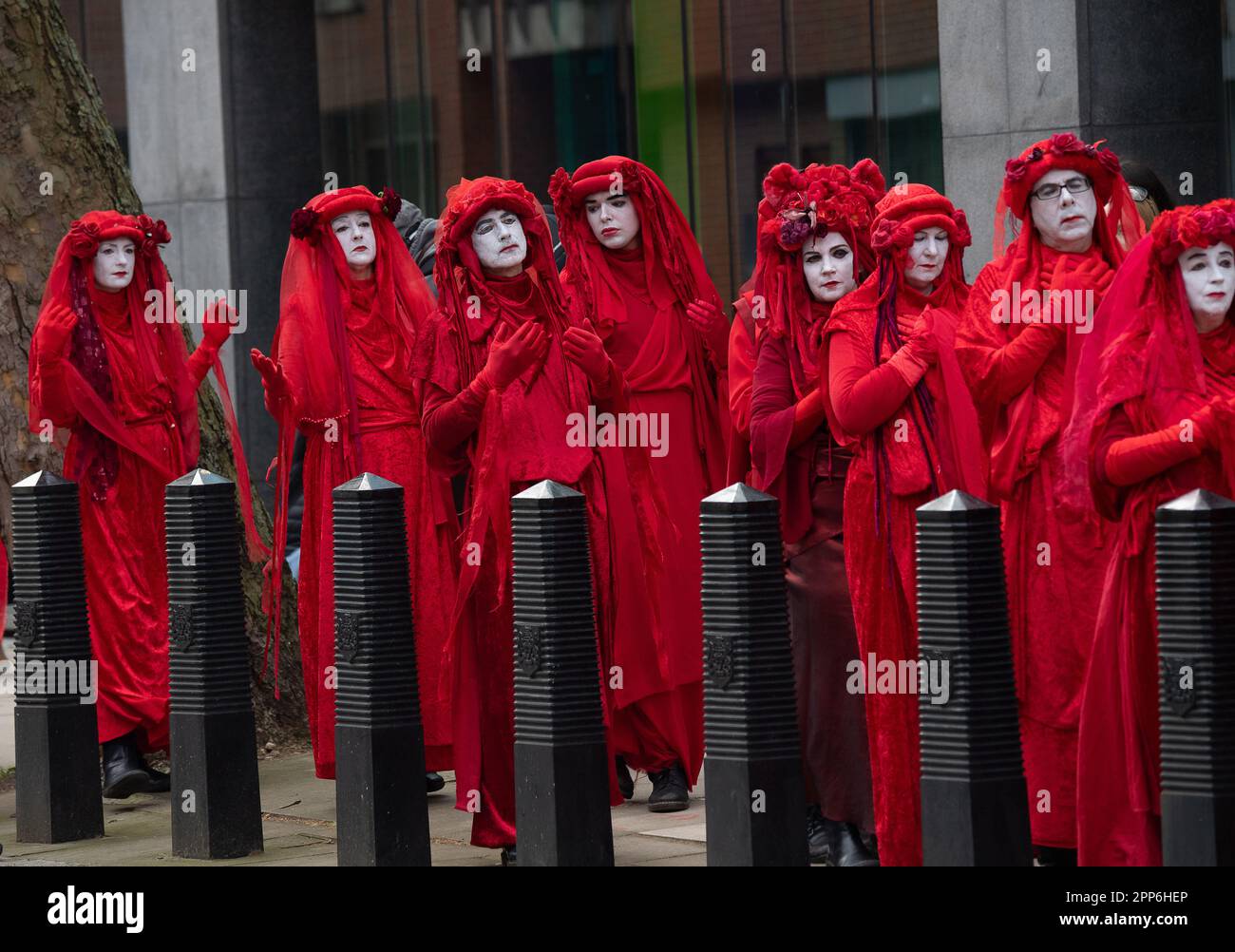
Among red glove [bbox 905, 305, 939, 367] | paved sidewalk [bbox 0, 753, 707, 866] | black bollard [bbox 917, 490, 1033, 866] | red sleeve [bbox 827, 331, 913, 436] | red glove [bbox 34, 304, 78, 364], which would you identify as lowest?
paved sidewalk [bbox 0, 753, 707, 866]

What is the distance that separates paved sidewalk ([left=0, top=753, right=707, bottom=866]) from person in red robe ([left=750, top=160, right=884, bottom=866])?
478mm

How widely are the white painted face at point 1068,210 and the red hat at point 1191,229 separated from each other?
717 millimetres

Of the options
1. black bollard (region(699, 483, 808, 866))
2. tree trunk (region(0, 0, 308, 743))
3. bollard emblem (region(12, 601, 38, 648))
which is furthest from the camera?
tree trunk (region(0, 0, 308, 743))

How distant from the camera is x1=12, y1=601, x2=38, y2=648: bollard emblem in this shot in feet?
25.1

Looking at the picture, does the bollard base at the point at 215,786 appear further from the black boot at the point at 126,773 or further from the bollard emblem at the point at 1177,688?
the bollard emblem at the point at 1177,688

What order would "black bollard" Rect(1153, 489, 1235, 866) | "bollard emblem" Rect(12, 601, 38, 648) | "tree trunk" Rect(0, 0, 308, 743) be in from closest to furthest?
1. "black bollard" Rect(1153, 489, 1235, 866)
2. "bollard emblem" Rect(12, 601, 38, 648)
3. "tree trunk" Rect(0, 0, 308, 743)

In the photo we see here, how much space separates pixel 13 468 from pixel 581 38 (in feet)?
21.0

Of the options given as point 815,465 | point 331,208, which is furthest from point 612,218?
point 815,465

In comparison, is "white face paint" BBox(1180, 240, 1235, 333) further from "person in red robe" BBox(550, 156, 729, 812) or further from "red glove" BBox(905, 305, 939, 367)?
"person in red robe" BBox(550, 156, 729, 812)

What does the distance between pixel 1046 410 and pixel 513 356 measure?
5.00ft

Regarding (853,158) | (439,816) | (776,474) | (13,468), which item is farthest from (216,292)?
Result: (776,474)

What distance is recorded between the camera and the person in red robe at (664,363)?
25.6 feet

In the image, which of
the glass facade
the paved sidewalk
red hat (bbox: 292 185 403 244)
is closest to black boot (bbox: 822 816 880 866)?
the paved sidewalk

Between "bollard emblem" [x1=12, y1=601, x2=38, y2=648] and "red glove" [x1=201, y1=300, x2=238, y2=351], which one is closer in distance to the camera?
"bollard emblem" [x1=12, y1=601, x2=38, y2=648]
